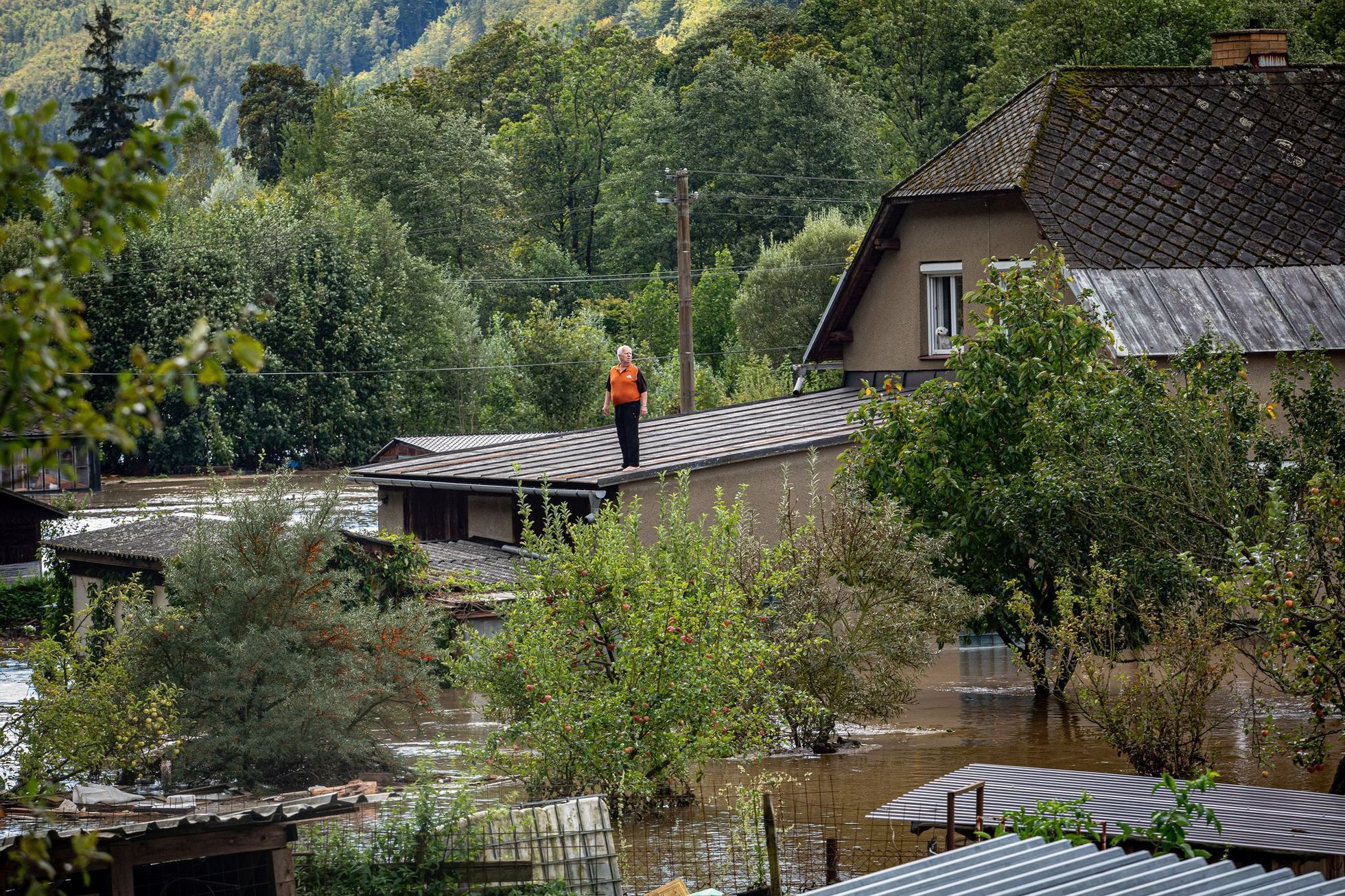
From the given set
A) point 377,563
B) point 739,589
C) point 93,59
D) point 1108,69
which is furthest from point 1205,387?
point 93,59

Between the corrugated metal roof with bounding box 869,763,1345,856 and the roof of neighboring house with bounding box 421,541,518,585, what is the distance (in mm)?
9196

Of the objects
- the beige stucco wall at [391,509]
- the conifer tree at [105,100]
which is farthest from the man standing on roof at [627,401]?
the conifer tree at [105,100]

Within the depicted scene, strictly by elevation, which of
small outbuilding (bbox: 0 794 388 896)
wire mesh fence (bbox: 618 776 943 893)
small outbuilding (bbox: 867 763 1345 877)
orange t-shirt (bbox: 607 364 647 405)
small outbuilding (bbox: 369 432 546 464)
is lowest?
wire mesh fence (bbox: 618 776 943 893)

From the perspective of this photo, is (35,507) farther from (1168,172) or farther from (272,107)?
(272,107)

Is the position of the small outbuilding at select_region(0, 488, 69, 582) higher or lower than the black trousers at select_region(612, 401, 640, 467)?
lower

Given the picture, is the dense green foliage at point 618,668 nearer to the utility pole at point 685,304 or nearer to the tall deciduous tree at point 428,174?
the utility pole at point 685,304

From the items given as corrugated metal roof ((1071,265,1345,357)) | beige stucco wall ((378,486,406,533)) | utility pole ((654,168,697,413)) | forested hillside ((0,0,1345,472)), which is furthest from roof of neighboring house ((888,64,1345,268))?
forested hillside ((0,0,1345,472))

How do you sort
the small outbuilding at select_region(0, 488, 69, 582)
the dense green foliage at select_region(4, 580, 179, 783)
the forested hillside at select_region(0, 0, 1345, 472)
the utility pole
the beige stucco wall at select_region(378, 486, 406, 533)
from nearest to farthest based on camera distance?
the dense green foliage at select_region(4, 580, 179, 783) < the beige stucco wall at select_region(378, 486, 406, 533) < the small outbuilding at select_region(0, 488, 69, 582) < the utility pole < the forested hillside at select_region(0, 0, 1345, 472)

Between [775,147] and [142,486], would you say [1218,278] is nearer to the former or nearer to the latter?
[142,486]

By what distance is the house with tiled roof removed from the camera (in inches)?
994

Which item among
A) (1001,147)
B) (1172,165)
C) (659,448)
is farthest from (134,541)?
(1172,165)

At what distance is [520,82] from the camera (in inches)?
3782

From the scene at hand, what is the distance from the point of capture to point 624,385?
872 inches

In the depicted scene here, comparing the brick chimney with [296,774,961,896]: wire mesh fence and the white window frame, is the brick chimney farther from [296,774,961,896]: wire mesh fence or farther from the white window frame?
[296,774,961,896]: wire mesh fence
